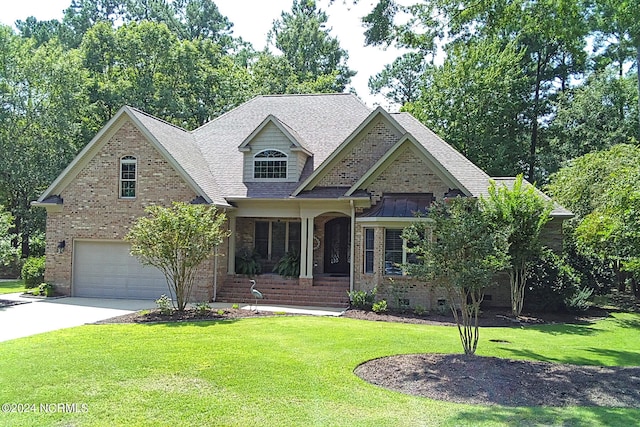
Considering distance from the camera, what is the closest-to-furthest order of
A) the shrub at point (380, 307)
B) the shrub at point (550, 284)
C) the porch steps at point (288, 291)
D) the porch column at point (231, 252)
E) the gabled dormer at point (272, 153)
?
the shrub at point (380, 307)
the shrub at point (550, 284)
the porch steps at point (288, 291)
the porch column at point (231, 252)
the gabled dormer at point (272, 153)

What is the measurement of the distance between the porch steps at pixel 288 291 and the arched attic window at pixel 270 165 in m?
3.87

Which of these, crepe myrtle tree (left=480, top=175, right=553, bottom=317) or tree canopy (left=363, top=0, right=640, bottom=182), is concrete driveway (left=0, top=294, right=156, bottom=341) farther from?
tree canopy (left=363, top=0, right=640, bottom=182)

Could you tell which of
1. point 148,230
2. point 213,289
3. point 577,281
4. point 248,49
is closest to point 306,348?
point 148,230

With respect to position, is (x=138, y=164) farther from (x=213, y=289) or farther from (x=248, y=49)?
(x=248, y=49)

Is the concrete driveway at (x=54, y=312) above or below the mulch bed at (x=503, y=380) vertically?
below

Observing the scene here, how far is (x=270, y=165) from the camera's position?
20594 mm

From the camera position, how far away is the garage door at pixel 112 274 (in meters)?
19.2

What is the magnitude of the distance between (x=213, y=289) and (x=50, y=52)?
23.0 m

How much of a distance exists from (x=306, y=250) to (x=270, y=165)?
374 centimetres

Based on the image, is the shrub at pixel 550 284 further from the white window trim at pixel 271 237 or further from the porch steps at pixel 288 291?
the white window trim at pixel 271 237

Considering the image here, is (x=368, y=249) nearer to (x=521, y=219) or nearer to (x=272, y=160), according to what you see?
(x=521, y=219)

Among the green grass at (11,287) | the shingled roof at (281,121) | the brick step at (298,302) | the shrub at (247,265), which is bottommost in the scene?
the green grass at (11,287)

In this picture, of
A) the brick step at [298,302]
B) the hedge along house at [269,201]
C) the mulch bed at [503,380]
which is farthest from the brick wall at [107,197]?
the mulch bed at [503,380]

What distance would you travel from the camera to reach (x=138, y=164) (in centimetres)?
1927
